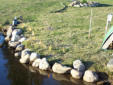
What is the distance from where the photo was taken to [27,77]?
14266 millimetres

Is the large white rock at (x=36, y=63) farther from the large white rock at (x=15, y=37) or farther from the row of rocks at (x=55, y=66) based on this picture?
the large white rock at (x=15, y=37)

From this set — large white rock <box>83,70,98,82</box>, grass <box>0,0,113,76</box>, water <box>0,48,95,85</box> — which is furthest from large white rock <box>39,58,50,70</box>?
large white rock <box>83,70,98,82</box>

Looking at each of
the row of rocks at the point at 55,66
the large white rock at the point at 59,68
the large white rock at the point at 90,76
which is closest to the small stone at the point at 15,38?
the row of rocks at the point at 55,66

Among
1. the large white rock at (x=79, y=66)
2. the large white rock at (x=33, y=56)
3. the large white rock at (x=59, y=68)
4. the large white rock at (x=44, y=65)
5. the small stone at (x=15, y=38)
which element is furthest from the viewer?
the small stone at (x=15, y=38)

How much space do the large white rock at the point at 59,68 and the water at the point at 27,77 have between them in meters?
0.32

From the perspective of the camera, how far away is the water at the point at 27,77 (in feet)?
44.4

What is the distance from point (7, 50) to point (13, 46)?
77 centimetres

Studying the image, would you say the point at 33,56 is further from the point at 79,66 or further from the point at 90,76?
the point at 90,76

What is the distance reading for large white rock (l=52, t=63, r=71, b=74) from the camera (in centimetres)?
1405

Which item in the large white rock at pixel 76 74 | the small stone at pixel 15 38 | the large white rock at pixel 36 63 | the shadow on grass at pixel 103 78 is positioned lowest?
the shadow on grass at pixel 103 78

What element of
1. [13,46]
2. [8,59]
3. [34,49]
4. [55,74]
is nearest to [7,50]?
[13,46]

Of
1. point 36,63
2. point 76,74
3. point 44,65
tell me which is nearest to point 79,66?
point 76,74

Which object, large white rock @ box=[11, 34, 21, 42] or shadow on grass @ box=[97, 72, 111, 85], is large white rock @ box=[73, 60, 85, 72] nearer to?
shadow on grass @ box=[97, 72, 111, 85]

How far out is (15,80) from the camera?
1392cm
